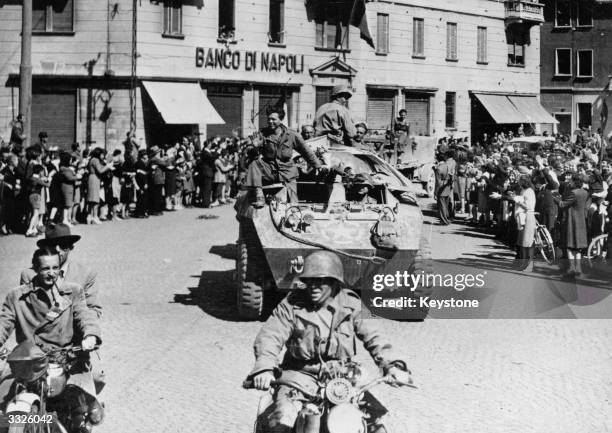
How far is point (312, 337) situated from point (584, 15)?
51.9m

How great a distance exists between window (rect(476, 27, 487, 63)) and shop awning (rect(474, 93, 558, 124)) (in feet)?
5.52

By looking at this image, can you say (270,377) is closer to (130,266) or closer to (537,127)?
(130,266)

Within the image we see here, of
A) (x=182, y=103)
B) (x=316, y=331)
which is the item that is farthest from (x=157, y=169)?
(x=316, y=331)

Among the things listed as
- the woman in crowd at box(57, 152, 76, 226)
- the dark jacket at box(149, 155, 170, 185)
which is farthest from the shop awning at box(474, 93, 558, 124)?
the woman in crowd at box(57, 152, 76, 226)

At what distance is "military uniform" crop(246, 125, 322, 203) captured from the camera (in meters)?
12.6

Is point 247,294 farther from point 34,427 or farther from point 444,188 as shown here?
point 444,188

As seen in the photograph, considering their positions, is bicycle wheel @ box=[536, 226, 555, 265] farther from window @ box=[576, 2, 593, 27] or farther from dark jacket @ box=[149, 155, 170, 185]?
window @ box=[576, 2, 593, 27]

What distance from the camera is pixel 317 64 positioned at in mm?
37562

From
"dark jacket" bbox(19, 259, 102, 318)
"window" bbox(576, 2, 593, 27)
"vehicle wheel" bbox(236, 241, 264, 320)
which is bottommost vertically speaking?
"vehicle wheel" bbox(236, 241, 264, 320)

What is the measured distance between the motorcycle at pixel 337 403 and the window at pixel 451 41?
3857 centimetres

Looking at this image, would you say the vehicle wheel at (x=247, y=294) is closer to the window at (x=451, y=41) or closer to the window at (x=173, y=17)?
the window at (x=173, y=17)

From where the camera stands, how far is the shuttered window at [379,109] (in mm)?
39812

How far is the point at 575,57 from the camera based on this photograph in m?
54.1

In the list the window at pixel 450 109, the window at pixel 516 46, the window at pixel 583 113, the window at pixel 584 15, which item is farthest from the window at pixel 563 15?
the window at pixel 450 109
